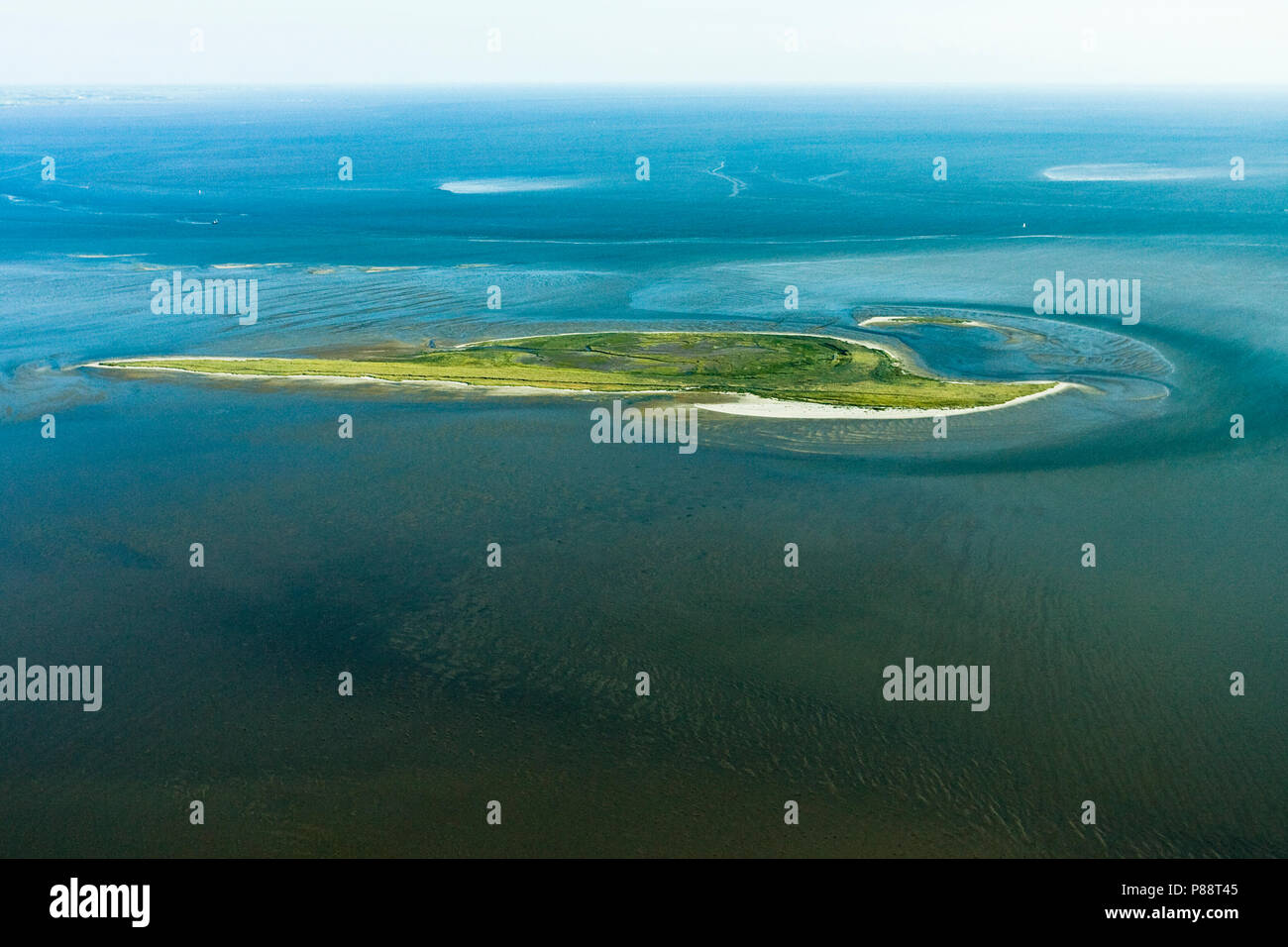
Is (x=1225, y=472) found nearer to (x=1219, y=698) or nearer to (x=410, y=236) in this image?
(x=1219, y=698)

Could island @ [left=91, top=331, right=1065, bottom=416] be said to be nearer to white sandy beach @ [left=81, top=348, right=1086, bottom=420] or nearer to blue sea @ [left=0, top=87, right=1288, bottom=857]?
white sandy beach @ [left=81, top=348, right=1086, bottom=420]

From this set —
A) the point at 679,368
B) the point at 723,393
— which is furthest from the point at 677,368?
the point at 723,393

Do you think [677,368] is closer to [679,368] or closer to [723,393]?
[679,368]

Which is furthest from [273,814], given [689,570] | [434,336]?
[434,336]

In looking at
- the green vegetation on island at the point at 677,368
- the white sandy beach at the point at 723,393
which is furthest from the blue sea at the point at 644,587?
the green vegetation on island at the point at 677,368

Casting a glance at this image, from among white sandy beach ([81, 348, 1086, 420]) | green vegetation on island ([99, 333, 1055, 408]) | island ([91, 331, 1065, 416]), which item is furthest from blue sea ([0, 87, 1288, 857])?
green vegetation on island ([99, 333, 1055, 408])
